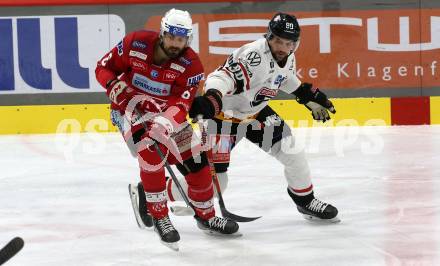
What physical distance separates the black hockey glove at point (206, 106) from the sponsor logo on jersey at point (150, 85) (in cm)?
24

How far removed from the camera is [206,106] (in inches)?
139

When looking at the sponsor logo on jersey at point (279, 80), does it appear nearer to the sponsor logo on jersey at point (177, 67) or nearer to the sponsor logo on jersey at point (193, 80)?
the sponsor logo on jersey at point (193, 80)

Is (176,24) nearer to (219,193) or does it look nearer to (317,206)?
(219,193)

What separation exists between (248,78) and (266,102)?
0.83 feet

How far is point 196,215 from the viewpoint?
3.90m

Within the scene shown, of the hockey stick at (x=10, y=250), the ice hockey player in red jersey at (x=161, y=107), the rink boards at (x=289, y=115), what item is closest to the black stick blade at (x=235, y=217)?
the ice hockey player in red jersey at (x=161, y=107)

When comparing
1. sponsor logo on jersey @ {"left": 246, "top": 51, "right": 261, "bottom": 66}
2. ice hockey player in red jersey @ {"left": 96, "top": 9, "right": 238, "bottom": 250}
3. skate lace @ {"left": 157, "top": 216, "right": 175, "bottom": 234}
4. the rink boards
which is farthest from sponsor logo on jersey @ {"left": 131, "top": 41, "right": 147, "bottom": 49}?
the rink boards

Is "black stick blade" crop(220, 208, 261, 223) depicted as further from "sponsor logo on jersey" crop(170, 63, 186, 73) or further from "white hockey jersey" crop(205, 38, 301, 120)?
"sponsor logo on jersey" crop(170, 63, 186, 73)

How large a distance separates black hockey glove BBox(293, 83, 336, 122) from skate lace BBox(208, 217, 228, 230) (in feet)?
2.57

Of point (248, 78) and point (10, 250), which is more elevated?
point (248, 78)

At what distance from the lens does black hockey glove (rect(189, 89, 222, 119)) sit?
11.6 feet

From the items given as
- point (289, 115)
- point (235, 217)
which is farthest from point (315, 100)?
point (289, 115)

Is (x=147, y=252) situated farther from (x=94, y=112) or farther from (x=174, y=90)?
(x=94, y=112)

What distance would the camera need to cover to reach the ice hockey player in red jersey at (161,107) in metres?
3.58
